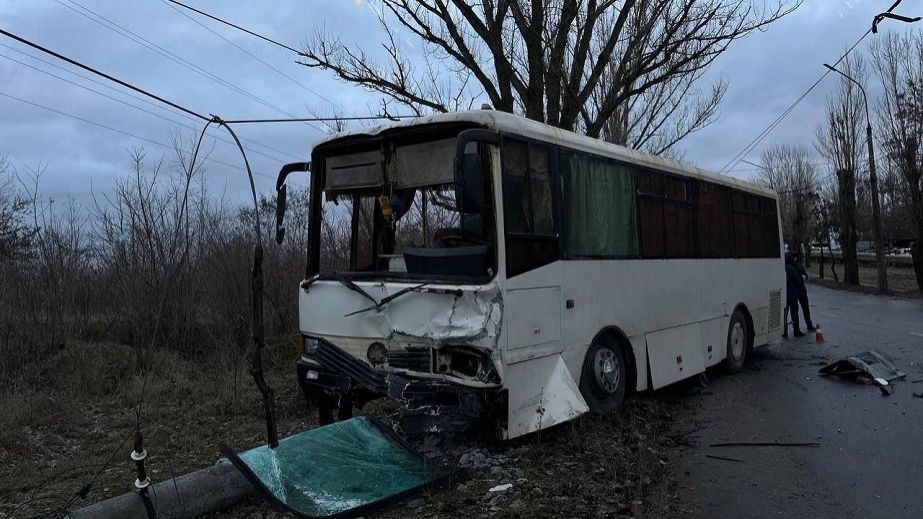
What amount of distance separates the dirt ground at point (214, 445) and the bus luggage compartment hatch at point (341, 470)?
0.16m

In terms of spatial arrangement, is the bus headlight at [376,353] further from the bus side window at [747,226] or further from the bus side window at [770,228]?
the bus side window at [770,228]

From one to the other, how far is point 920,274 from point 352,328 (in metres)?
30.5

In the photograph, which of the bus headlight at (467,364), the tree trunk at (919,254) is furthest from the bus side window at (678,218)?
the tree trunk at (919,254)

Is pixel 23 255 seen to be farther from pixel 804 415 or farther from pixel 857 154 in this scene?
pixel 857 154

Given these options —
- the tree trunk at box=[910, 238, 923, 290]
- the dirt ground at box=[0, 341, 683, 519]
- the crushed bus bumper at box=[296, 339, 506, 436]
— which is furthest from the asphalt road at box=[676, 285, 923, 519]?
the tree trunk at box=[910, 238, 923, 290]

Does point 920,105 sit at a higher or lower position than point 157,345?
higher

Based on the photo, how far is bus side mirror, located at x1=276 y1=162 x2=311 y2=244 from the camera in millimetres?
6508

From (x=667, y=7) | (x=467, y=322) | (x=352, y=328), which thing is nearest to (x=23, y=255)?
(x=352, y=328)

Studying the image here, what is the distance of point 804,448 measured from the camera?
6.40 meters

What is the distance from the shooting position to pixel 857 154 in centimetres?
3300

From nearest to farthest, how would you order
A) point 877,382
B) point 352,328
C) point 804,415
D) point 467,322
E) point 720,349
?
point 467,322
point 352,328
point 804,415
point 877,382
point 720,349

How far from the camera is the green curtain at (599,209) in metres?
6.68

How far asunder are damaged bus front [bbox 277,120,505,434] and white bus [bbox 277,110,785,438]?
0.01 meters

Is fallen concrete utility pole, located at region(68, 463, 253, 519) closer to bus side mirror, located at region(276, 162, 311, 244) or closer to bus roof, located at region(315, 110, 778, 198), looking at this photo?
bus side mirror, located at region(276, 162, 311, 244)
